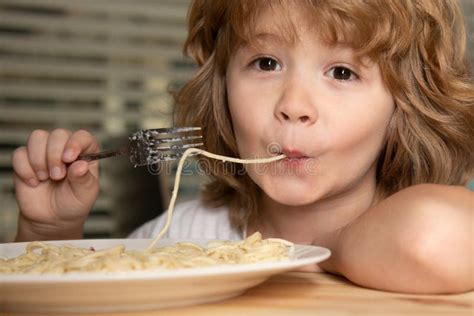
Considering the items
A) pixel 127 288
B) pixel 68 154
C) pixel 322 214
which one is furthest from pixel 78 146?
pixel 127 288

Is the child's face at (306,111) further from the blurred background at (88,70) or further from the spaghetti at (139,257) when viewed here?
the blurred background at (88,70)

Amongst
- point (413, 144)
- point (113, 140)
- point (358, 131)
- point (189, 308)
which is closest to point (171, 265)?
point (189, 308)

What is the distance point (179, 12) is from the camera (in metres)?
4.07


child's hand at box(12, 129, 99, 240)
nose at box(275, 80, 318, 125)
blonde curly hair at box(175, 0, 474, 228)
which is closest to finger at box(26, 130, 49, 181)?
child's hand at box(12, 129, 99, 240)

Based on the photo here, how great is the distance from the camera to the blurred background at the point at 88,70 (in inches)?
146

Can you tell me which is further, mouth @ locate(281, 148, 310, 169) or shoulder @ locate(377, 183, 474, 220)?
mouth @ locate(281, 148, 310, 169)

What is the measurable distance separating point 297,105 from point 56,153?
507 millimetres

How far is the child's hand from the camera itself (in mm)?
1434

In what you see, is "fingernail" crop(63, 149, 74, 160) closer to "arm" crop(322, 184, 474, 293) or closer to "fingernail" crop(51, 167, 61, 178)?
"fingernail" crop(51, 167, 61, 178)

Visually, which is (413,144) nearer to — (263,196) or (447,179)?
(447,179)

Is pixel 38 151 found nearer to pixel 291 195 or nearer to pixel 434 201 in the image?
pixel 291 195

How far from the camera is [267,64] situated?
1356mm

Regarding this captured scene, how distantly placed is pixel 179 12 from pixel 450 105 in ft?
9.18

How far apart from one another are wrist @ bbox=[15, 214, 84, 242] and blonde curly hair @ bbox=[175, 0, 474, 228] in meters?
0.36
